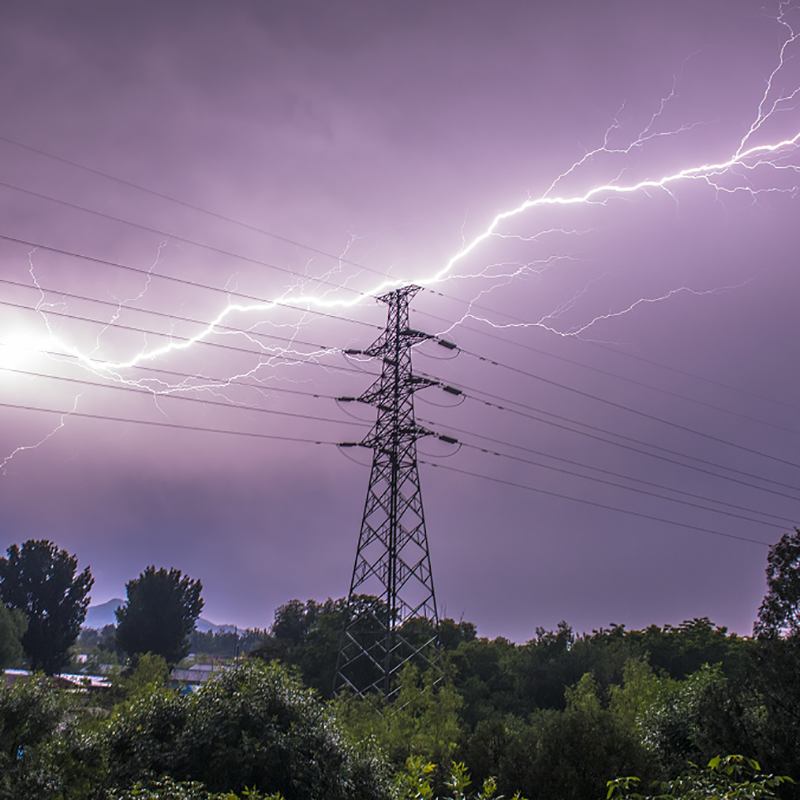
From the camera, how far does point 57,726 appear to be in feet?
47.1

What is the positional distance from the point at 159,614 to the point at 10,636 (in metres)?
15.4

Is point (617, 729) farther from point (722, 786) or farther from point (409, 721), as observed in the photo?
point (722, 786)

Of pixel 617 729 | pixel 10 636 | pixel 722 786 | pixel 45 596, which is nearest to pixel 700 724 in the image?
pixel 617 729

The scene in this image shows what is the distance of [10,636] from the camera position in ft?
177

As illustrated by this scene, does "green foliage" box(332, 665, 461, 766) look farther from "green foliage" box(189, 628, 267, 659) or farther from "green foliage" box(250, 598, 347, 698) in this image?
"green foliage" box(189, 628, 267, 659)

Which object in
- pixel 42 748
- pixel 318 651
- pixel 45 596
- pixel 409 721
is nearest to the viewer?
pixel 42 748

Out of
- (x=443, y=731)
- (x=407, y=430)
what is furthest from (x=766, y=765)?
(x=407, y=430)

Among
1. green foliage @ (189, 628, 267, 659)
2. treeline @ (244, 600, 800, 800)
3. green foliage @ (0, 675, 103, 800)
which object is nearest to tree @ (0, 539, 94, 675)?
treeline @ (244, 600, 800, 800)

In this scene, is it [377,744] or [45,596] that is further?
→ [45,596]

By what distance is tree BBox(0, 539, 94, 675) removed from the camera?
59938mm

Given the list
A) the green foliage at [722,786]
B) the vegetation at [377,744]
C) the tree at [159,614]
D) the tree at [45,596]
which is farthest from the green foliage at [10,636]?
the green foliage at [722,786]

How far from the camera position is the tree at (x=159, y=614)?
211ft

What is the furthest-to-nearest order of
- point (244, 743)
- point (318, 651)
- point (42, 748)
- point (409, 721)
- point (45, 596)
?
1. point (45, 596)
2. point (318, 651)
3. point (409, 721)
4. point (42, 748)
5. point (244, 743)

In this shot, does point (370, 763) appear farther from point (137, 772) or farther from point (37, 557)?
point (37, 557)
